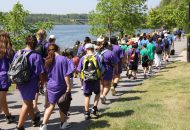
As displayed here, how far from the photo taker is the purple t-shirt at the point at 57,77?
7.72 m

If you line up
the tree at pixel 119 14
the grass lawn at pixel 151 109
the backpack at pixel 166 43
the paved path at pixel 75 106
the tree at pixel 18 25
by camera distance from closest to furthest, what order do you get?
the grass lawn at pixel 151 109 < the paved path at pixel 75 106 < the tree at pixel 18 25 < the backpack at pixel 166 43 < the tree at pixel 119 14

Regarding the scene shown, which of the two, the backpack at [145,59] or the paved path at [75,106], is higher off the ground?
the backpack at [145,59]

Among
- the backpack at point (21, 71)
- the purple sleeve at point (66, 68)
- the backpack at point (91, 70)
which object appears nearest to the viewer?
the backpack at point (21, 71)

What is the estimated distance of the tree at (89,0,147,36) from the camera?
1194 inches

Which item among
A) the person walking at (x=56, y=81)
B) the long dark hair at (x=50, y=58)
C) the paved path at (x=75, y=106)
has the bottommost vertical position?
the paved path at (x=75, y=106)

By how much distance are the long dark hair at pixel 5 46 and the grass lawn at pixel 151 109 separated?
2.20 m

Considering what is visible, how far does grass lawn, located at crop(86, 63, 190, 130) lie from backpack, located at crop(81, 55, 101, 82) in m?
0.93

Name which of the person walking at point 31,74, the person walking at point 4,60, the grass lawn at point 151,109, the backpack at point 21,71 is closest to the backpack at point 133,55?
the grass lawn at point 151,109

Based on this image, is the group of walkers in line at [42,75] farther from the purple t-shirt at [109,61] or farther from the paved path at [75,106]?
the purple t-shirt at [109,61]

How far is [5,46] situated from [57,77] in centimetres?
132

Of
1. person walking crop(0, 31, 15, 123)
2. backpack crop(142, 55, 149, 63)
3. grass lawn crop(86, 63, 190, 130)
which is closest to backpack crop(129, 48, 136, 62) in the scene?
backpack crop(142, 55, 149, 63)

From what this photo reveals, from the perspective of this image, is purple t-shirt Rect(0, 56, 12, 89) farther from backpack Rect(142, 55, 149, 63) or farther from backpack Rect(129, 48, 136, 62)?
backpack Rect(142, 55, 149, 63)

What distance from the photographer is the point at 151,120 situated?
340 inches

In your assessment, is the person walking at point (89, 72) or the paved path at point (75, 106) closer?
the paved path at point (75, 106)
